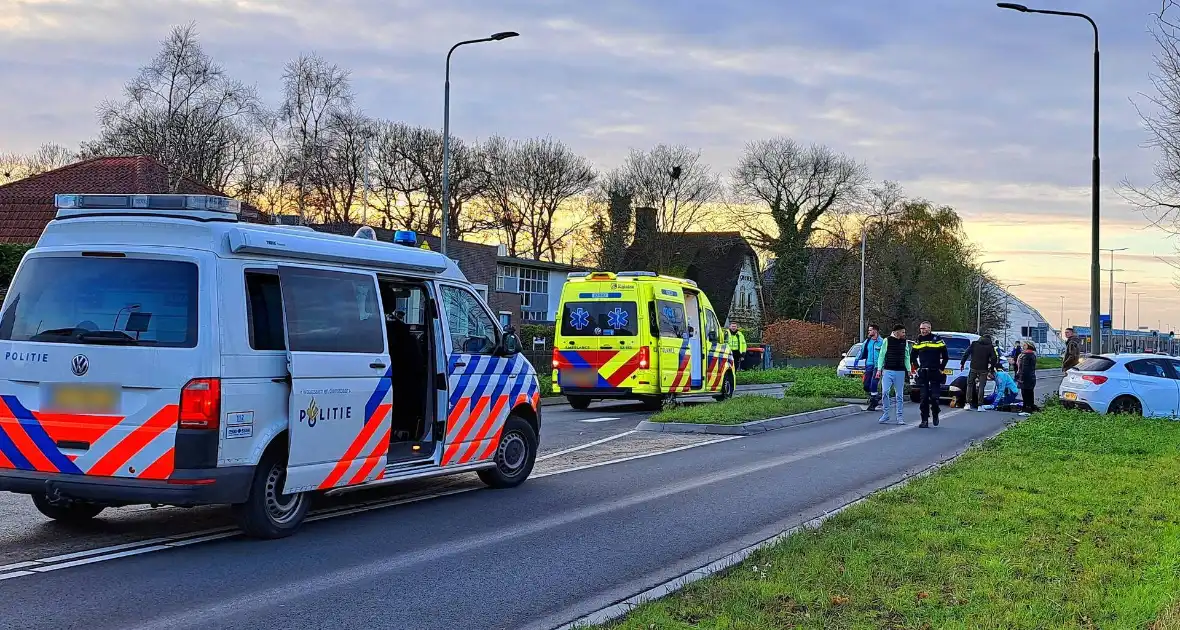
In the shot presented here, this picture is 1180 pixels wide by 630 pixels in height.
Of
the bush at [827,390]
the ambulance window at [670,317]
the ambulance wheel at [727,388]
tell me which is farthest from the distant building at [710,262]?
the ambulance window at [670,317]

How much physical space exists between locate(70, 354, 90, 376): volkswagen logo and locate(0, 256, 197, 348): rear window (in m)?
0.12

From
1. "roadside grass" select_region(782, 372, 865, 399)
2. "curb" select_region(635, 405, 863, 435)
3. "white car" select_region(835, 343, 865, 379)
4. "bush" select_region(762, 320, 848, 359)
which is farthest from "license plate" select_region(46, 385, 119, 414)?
"bush" select_region(762, 320, 848, 359)

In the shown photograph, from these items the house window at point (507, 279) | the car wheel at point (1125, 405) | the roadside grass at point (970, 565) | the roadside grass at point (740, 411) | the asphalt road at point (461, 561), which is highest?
the house window at point (507, 279)

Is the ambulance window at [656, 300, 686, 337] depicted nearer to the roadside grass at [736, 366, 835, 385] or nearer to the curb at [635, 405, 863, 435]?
the curb at [635, 405, 863, 435]

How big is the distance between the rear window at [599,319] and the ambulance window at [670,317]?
24.4 inches

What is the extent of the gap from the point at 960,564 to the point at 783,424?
12.4 meters

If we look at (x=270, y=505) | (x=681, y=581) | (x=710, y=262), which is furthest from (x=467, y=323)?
(x=710, y=262)

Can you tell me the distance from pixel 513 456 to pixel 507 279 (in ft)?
160

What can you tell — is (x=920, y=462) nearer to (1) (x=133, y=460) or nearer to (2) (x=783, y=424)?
(2) (x=783, y=424)

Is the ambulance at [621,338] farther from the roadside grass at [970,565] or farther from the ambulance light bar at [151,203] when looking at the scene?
the ambulance light bar at [151,203]

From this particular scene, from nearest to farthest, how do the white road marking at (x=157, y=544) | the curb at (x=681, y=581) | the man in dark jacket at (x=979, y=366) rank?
the curb at (x=681, y=581) → the white road marking at (x=157, y=544) → the man in dark jacket at (x=979, y=366)

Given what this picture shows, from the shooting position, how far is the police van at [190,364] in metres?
7.73

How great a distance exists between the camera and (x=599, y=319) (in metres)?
22.7

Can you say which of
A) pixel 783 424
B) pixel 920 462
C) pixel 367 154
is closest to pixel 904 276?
pixel 367 154
